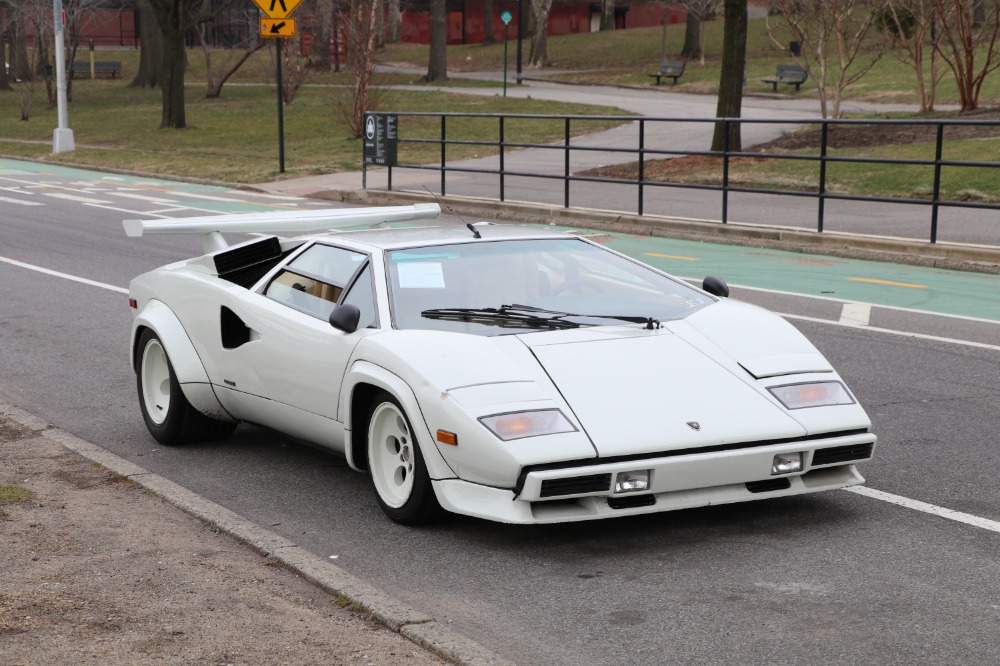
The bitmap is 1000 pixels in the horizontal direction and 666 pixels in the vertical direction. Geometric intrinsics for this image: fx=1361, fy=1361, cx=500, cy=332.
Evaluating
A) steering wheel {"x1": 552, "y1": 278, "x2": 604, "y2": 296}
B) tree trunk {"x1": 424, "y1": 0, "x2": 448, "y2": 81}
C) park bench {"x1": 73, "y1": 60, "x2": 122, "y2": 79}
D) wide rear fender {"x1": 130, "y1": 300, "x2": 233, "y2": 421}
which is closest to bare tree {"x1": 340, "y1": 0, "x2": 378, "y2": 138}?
tree trunk {"x1": 424, "y1": 0, "x2": 448, "y2": 81}

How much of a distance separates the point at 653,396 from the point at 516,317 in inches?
33.9

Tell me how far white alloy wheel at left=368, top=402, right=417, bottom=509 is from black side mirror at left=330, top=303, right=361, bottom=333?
435 mm

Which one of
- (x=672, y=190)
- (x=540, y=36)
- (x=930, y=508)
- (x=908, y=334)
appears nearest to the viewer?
(x=930, y=508)

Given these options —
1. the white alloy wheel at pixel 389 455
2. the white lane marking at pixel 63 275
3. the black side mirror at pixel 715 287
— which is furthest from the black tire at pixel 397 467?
the white lane marking at pixel 63 275

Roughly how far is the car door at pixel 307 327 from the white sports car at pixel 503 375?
11mm

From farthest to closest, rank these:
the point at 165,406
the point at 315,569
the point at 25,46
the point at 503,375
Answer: the point at 25,46 → the point at 165,406 → the point at 503,375 → the point at 315,569

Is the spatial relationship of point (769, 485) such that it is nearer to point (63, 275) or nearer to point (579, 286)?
point (579, 286)

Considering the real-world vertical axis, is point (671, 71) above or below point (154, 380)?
above

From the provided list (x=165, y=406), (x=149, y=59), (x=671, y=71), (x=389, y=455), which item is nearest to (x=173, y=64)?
(x=671, y=71)

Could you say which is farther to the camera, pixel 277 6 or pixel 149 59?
pixel 149 59

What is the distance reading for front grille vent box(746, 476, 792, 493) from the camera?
18.3 ft

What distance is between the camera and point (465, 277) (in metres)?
A: 6.42

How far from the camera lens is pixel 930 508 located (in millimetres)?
5961

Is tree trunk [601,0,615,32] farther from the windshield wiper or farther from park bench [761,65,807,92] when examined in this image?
the windshield wiper
